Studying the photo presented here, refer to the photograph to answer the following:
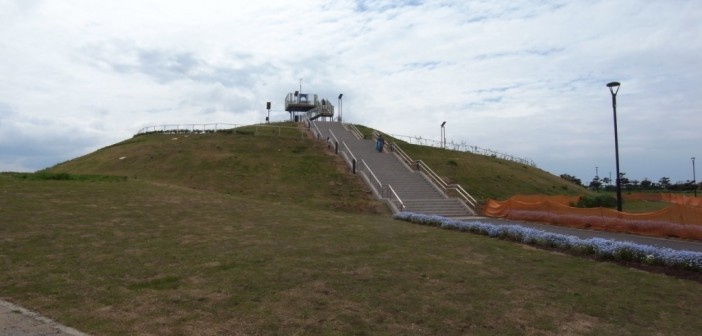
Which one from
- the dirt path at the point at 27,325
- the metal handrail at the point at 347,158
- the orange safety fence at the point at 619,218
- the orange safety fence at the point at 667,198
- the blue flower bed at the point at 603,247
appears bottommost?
the dirt path at the point at 27,325

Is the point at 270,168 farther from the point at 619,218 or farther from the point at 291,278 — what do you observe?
the point at 291,278

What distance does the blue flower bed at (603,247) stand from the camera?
1025 cm

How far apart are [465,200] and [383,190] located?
4.28 meters

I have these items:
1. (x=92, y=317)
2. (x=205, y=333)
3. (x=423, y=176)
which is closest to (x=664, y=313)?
(x=205, y=333)

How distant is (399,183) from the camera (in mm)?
28000

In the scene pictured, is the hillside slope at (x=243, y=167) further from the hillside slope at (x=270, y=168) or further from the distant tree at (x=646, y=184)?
the distant tree at (x=646, y=184)

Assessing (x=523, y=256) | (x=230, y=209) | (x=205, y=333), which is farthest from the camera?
(x=230, y=209)

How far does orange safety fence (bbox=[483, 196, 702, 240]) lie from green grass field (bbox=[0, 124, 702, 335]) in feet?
18.5

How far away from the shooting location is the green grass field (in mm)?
6570

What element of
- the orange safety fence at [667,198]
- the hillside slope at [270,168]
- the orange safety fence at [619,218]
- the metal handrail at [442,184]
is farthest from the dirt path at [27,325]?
the orange safety fence at [667,198]

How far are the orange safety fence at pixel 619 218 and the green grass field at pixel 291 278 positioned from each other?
5637 millimetres

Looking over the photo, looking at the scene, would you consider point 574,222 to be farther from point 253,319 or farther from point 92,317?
point 92,317

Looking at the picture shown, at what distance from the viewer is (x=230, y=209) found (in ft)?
59.3

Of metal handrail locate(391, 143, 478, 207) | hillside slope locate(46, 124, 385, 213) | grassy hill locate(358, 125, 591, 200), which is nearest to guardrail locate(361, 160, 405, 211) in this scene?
hillside slope locate(46, 124, 385, 213)
